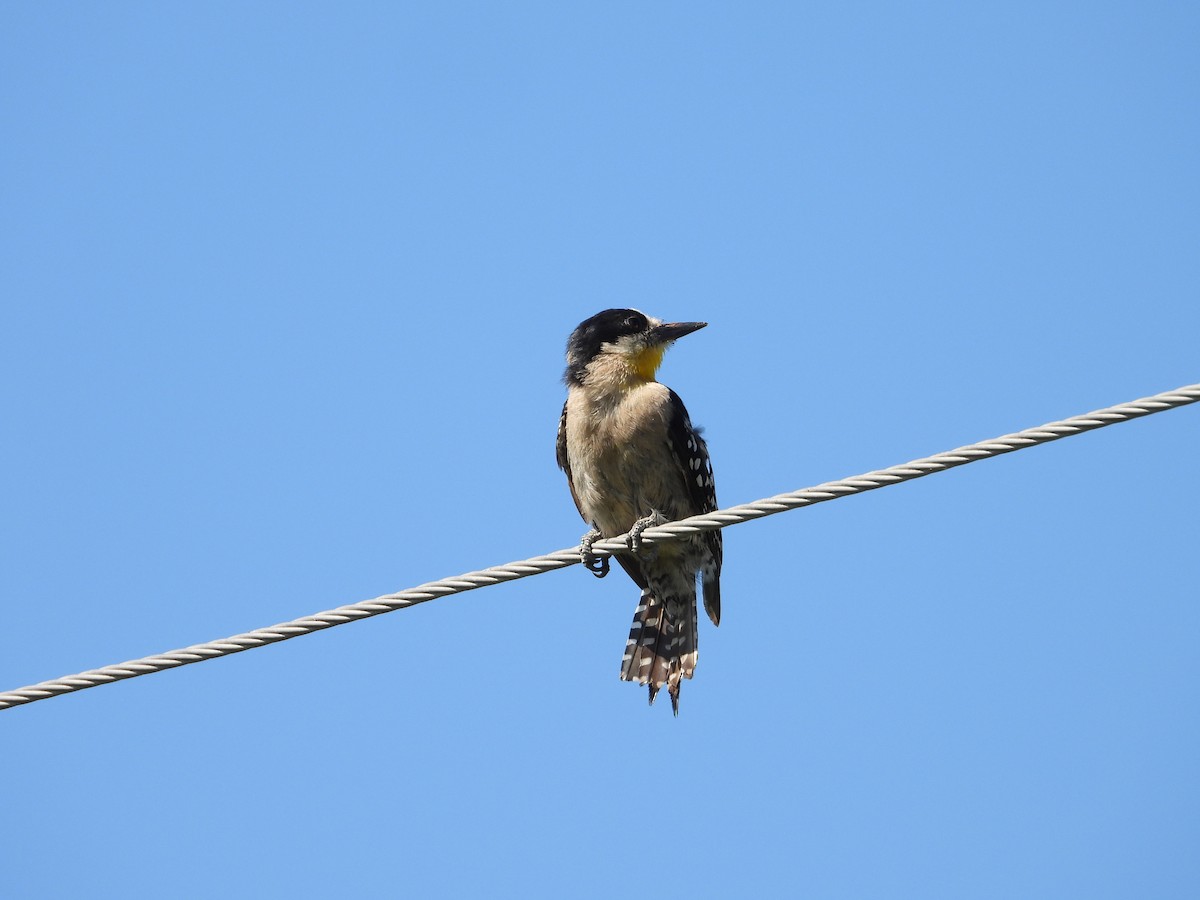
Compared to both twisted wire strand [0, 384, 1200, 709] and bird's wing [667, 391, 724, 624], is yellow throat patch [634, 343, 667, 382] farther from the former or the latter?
twisted wire strand [0, 384, 1200, 709]

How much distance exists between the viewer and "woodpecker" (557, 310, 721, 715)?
8.66 metres

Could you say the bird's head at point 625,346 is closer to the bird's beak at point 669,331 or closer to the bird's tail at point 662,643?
the bird's beak at point 669,331

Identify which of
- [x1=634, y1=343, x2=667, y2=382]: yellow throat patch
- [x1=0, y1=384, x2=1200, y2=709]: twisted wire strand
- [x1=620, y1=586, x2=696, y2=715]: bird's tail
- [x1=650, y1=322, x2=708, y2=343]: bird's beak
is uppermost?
[x1=650, y1=322, x2=708, y2=343]: bird's beak

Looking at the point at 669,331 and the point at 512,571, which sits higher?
the point at 669,331

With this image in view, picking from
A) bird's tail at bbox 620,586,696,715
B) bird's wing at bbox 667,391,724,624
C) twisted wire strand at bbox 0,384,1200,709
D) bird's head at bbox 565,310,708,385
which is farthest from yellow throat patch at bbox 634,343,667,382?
twisted wire strand at bbox 0,384,1200,709

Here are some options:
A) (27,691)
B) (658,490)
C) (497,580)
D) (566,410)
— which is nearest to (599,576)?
(658,490)

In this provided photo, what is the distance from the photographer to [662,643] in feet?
29.1

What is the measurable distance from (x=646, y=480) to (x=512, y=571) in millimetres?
2807

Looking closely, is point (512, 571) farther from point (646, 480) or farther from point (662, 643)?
point (662, 643)

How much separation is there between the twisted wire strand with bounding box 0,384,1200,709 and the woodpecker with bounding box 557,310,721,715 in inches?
95.5

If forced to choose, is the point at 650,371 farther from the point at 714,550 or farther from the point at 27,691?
the point at 27,691

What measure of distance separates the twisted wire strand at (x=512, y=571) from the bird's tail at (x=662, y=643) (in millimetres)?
2765

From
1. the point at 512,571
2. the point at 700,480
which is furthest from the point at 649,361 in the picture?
the point at 512,571

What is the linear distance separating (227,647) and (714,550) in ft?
13.5
